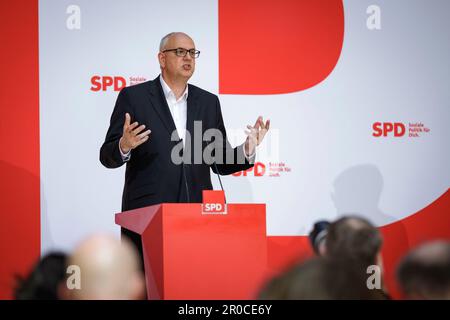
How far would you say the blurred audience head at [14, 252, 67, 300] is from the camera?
5.69 feet

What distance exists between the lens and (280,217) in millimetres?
5359

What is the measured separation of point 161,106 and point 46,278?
2590 mm

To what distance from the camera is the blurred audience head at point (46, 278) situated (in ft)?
5.69

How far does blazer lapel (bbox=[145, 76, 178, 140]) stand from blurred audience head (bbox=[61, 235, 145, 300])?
2.45 m

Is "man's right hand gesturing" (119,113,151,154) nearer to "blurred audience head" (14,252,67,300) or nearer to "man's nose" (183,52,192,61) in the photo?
"man's nose" (183,52,192,61)

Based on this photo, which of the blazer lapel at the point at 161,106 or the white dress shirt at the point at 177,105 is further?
the white dress shirt at the point at 177,105

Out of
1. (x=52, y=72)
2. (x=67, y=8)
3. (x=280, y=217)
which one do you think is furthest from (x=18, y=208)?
(x=280, y=217)

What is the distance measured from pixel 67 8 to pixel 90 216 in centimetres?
156

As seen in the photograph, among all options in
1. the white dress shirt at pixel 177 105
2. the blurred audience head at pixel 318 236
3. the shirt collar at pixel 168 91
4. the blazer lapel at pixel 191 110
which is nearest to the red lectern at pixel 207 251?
the blurred audience head at pixel 318 236

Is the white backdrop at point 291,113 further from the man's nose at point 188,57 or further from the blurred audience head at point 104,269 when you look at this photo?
the blurred audience head at point 104,269

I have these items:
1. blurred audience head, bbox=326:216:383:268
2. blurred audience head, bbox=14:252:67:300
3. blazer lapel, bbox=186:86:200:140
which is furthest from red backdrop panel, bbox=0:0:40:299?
blurred audience head, bbox=14:252:67:300

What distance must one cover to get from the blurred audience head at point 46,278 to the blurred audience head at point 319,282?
620 millimetres

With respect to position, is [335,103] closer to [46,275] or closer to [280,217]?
[280,217]

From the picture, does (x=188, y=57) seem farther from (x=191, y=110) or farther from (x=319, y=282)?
(x=319, y=282)
